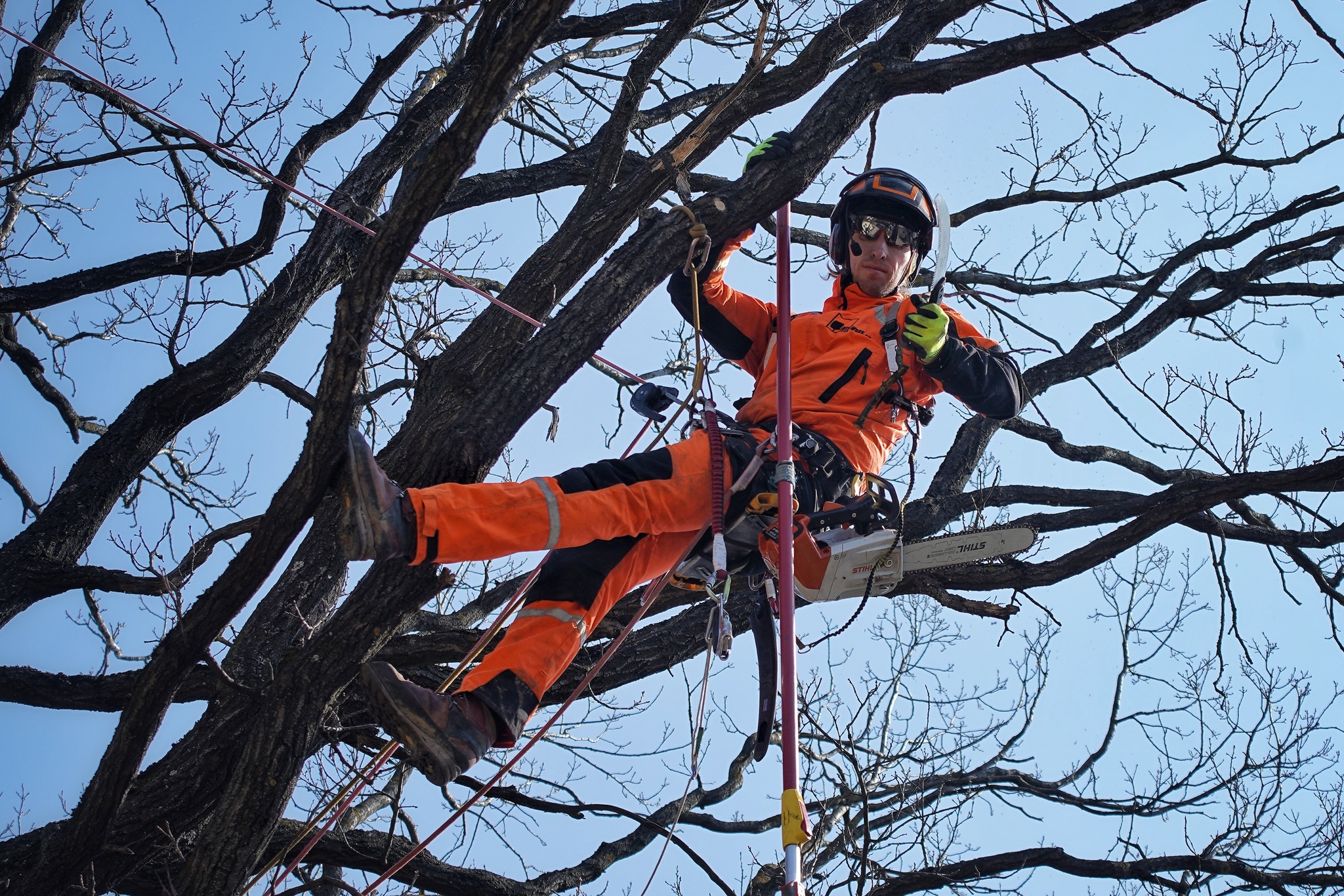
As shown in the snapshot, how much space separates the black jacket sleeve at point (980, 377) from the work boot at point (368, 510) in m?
1.80

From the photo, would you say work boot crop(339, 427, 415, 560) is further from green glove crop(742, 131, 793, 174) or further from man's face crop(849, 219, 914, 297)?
man's face crop(849, 219, 914, 297)

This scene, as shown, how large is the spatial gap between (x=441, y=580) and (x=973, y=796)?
3.12m

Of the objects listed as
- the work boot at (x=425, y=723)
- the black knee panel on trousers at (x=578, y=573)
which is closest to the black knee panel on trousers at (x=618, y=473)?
the black knee panel on trousers at (x=578, y=573)

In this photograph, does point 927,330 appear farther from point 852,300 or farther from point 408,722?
point 408,722

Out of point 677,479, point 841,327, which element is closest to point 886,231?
point 841,327

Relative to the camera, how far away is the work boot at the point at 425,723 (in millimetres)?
2844

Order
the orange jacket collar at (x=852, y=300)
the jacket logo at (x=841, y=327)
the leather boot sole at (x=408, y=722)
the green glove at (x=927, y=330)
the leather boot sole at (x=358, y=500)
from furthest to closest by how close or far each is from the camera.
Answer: the orange jacket collar at (x=852, y=300) < the jacket logo at (x=841, y=327) < the green glove at (x=927, y=330) < the leather boot sole at (x=408, y=722) < the leather boot sole at (x=358, y=500)

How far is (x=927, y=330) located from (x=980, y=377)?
0.33 metres

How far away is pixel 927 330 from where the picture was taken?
11.8 feet

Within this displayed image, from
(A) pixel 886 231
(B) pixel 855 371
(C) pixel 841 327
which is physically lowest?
(B) pixel 855 371

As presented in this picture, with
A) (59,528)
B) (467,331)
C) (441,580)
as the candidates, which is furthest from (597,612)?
(59,528)

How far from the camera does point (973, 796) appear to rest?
5203 millimetres

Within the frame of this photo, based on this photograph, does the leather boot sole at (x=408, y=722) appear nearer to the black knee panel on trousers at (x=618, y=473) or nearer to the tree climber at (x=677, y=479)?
the tree climber at (x=677, y=479)

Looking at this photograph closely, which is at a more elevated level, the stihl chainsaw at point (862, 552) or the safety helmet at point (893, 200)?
the safety helmet at point (893, 200)
